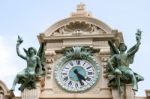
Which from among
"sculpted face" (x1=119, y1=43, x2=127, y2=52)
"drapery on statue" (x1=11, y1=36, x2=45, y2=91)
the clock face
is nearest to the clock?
the clock face

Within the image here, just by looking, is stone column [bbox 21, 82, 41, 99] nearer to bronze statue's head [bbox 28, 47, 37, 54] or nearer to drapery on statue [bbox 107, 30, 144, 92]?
bronze statue's head [bbox 28, 47, 37, 54]

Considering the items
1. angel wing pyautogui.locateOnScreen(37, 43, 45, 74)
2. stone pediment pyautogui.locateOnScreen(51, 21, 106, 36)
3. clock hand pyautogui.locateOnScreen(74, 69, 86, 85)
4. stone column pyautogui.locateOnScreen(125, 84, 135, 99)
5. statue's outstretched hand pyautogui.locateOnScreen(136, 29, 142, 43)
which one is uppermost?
stone pediment pyautogui.locateOnScreen(51, 21, 106, 36)

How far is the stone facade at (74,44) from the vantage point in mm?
17188

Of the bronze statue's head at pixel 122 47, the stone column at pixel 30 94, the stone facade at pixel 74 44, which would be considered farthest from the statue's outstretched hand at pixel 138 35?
the stone column at pixel 30 94

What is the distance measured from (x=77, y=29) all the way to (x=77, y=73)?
4.52ft

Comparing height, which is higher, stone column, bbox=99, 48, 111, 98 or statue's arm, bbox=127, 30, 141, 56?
statue's arm, bbox=127, 30, 141, 56

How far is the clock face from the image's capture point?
17.4m

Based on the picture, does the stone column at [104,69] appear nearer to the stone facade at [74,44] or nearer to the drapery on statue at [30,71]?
the stone facade at [74,44]

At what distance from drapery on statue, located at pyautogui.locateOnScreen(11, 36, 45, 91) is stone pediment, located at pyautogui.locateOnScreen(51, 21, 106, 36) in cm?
95

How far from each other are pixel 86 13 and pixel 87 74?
2.00 metres

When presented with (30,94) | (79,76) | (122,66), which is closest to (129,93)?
(122,66)

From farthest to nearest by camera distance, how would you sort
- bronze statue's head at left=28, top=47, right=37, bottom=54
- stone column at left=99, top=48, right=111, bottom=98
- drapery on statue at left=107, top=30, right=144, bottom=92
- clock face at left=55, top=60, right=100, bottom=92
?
bronze statue's head at left=28, top=47, right=37, bottom=54, clock face at left=55, top=60, right=100, bottom=92, stone column at left=99, top=48, right=111, bottom=98, drapery on statue at left=107, top=30, right=144, bottom=92

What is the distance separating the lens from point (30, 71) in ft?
56.6

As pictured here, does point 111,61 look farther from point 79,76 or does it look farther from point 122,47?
point 79,76
